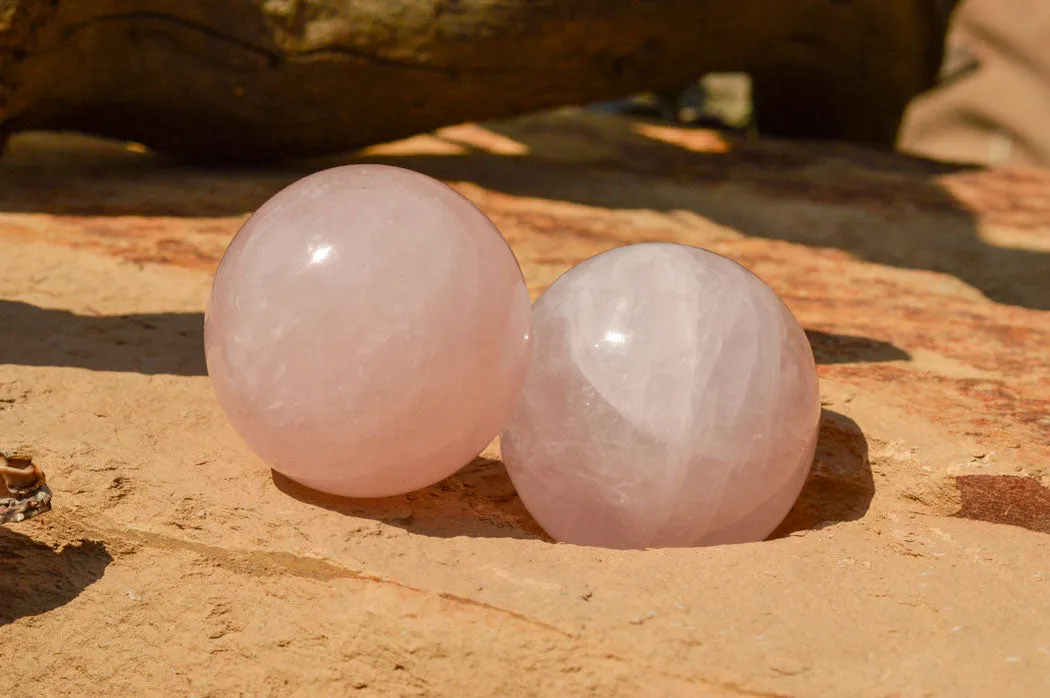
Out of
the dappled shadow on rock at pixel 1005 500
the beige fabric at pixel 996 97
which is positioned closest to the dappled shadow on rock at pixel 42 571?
the dappled shadow on rock at pixel 1005 500

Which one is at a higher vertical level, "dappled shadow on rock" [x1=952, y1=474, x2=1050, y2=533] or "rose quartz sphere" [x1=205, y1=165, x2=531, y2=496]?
"rose quartz sphere" [x1=205, y1=165, x2=531, y2=496]

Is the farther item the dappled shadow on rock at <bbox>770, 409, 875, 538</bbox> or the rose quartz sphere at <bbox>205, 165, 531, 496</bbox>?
the dappled shadow on rock at <bbox>770, 409, 875, 538</bbox>

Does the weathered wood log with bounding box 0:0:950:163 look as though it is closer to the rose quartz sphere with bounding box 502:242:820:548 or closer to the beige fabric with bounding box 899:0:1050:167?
the rose quartz sphere with bounding box 502:242:820:548

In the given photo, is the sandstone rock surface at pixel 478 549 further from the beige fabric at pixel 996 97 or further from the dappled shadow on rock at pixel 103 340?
the beige fabric at pixel 996 97

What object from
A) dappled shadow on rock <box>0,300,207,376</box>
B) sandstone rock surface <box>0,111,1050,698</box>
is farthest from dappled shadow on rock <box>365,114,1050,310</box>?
dappled shadow on rock <box>0,300,207,376</box>

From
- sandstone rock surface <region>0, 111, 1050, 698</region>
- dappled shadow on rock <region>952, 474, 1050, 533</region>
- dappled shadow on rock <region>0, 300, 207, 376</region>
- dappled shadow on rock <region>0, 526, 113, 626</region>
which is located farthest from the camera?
dappled shadow on rock <region>0, 300, 207, 376</region>

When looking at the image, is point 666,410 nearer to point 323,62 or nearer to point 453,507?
point 453,507

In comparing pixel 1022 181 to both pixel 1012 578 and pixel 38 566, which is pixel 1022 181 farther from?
pixel 38 566
